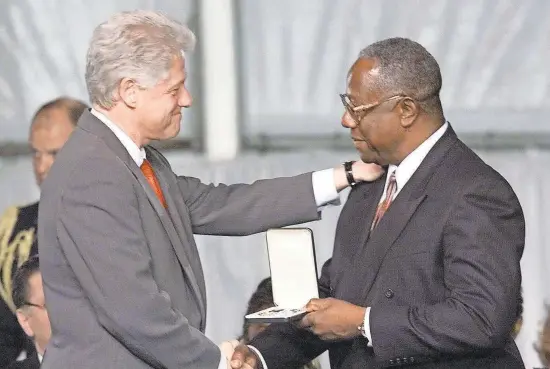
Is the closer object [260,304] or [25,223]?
[260,304]

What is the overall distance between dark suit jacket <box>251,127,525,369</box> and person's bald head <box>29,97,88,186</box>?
5.60ft

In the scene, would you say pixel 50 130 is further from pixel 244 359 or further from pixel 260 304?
pixel 244 359

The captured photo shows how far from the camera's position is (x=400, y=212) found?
10.9 feet

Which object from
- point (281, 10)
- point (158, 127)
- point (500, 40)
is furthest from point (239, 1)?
point (158, 127)

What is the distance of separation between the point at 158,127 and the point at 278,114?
6.98 ft

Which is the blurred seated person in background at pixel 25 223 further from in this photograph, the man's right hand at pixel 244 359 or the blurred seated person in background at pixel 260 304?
the man's right hand at pixel 244 359

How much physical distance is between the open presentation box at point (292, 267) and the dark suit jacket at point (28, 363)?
1312 mm

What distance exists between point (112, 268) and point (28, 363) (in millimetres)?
1548

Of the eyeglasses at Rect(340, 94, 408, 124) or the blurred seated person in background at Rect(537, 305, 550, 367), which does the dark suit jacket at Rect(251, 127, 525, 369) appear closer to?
the eyeglasses at Rect(340, 94, 408, 124)

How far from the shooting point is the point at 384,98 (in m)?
3.30

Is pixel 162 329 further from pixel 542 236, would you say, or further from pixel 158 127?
pixel 542 236

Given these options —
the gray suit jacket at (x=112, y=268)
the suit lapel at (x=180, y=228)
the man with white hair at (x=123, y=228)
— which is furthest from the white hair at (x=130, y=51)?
the suit lapel at (x=180, y=228)

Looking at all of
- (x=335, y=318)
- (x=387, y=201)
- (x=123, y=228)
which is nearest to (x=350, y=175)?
(x=387, y=201)

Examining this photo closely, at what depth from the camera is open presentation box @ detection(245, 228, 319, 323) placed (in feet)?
11.2
